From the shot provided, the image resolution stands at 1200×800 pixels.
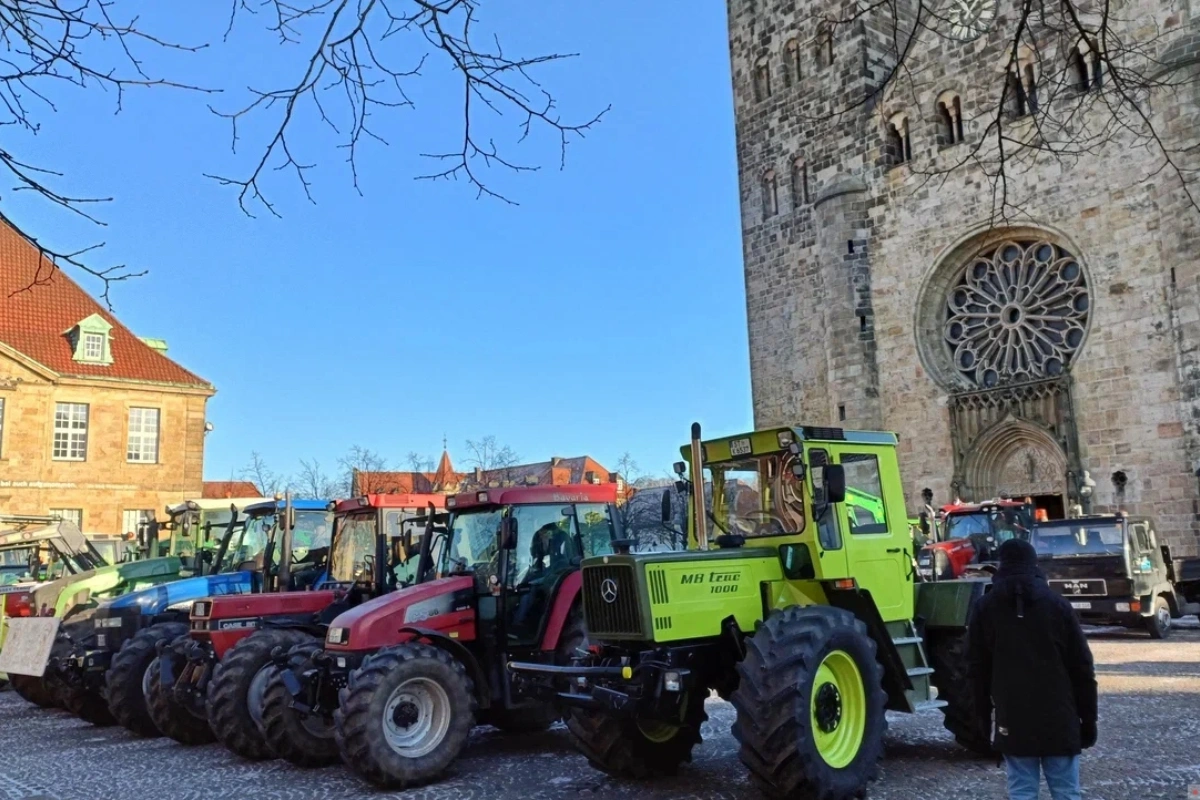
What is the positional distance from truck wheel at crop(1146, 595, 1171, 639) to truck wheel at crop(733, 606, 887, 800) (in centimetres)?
1109

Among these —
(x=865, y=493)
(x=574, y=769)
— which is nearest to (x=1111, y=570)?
(x=865, y=493)

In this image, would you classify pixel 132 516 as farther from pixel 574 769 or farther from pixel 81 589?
pixel 574 769

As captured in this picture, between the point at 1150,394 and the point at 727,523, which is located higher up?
the point at 1150,394

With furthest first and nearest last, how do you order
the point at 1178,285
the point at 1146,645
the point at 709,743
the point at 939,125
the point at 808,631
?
1. the point at 939,125
2. the point at 1178,285
3. the point at 1146,645
4. the point at 709,743
5. the point at 808,631

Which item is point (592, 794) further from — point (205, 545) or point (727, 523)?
point (205, 545)

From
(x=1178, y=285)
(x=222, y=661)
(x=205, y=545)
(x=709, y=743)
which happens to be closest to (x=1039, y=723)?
(x=709, y=743)

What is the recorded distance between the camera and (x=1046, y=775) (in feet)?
14.5

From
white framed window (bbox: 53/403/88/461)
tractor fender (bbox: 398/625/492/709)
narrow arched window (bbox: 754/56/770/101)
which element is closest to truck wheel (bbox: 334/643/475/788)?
tractor fender (bbox: 398/625/492/709)

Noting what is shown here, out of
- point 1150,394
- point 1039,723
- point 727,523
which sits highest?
point 1150,394

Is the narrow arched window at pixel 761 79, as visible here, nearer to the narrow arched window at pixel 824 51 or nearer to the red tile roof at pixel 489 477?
the narrow arched window at pixel 824 51

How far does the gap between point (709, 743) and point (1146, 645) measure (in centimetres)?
911

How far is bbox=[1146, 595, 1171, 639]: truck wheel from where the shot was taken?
15039 millimetres

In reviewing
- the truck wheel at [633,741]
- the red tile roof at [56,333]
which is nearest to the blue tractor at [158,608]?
the truck wheel at [633,741]

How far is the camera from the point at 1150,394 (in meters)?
19.2
